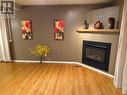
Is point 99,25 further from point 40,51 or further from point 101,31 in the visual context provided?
point 40,51

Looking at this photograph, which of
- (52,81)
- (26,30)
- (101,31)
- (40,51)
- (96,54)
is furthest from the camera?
(26,30)

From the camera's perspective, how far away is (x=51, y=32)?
475 cm

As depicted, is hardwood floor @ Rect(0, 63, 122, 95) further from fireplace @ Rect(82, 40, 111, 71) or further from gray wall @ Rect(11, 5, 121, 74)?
gray wall @ Rect(11, 5, 121, 74)

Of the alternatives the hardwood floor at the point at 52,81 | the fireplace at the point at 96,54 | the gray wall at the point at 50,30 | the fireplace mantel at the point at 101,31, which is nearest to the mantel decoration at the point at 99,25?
the fireplace mantel at the point at 101,31

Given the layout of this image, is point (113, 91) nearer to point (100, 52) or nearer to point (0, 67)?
point (100, 52)

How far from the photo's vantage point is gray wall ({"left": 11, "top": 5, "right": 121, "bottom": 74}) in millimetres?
4500

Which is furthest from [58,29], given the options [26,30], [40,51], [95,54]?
[95,54]

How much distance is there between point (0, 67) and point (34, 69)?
4.30 ft

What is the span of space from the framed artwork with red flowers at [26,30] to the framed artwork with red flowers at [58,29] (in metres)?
0.99

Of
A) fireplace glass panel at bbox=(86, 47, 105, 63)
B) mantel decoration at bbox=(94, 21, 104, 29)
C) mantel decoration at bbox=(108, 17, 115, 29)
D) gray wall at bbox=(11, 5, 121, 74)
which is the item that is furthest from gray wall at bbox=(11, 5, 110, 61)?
mantel decoration at bbox=(108, 17, 115, 29)

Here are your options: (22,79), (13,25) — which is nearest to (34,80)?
(22,79)

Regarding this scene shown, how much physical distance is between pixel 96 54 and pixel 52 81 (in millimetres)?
1812

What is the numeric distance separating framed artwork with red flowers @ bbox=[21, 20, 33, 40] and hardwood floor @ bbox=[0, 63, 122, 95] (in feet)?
3.82

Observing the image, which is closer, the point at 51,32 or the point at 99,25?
the point at 99,25
